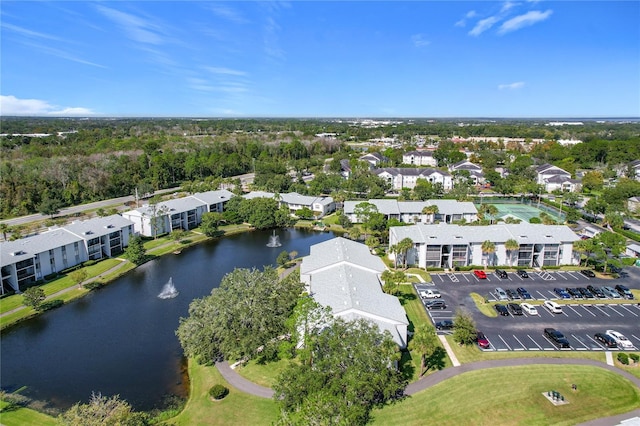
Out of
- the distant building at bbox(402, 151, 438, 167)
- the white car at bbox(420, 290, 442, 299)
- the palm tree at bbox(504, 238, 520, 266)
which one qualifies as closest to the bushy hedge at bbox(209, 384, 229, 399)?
the white car at bbox(420, 290, 442, 299)

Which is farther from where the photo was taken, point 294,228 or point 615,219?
point 294,228

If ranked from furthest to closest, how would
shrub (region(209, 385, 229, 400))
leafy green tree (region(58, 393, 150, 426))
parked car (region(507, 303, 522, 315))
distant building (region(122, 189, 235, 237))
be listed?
distant building (region(122, 189, 235, 237))
parked car (region(507, 303, 522, 315))
shrub (region(209, 385, 229, 400))
leafy green tree (region(58, 393, 150, 426))

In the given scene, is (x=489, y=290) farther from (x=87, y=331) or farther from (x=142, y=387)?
(x=87, y=331)

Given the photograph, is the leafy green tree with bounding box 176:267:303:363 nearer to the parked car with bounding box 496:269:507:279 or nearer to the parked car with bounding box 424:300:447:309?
the parked car with bounding box 424:300:447:309

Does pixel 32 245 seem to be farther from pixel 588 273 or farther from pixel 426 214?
pixel 588 273

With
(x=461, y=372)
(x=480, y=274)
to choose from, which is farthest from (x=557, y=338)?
(x=480, y=274)

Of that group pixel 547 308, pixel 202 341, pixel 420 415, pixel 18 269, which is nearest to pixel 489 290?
pixel 547 308
